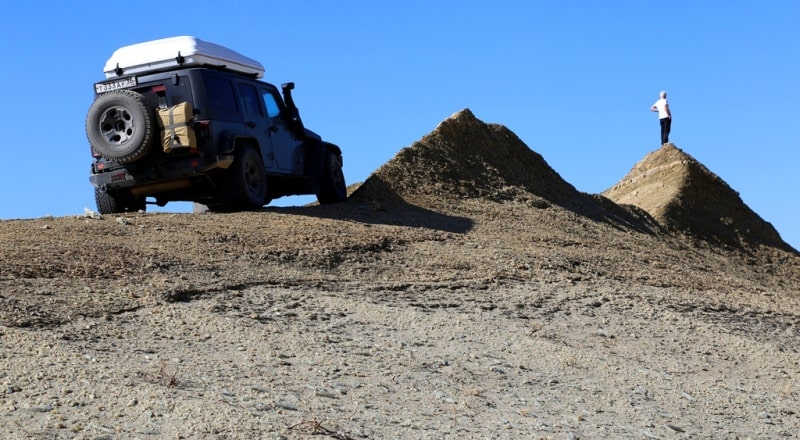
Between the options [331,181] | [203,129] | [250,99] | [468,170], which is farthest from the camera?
[468,170]

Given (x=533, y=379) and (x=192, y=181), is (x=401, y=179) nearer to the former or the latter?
(x=192, y=181)

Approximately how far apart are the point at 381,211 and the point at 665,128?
10056mm

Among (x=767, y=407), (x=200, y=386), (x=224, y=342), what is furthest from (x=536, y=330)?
(x=200, y=386)

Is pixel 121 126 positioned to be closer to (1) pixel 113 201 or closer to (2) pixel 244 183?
(1) pixel 113 201

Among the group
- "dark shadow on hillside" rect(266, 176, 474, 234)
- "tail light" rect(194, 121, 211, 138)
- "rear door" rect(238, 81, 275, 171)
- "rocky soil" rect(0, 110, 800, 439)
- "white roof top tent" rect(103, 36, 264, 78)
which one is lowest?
"rocky soil" rect(0, 110, 800, 439)

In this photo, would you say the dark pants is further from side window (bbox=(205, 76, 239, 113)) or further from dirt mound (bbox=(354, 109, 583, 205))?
side window (bbox=(205, 76, 239, 113))

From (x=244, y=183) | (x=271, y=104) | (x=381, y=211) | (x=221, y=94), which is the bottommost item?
(x=381, y=211)

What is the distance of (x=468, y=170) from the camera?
63.1 feet

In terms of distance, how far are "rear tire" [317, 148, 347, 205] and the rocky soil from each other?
393 mm

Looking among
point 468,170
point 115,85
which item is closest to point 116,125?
point 115,85

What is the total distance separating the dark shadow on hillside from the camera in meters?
15.8

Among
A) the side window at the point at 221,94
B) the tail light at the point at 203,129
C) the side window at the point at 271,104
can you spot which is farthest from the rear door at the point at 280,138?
the tail light at the point at 203,129

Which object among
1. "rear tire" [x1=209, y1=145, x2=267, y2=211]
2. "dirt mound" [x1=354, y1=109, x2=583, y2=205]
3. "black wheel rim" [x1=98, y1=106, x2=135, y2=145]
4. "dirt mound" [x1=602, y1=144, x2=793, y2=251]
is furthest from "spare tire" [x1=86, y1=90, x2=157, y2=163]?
"dirt mound" [x1=602, y1=144, x2=793, y2=251]

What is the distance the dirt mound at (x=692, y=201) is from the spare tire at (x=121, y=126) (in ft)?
32.5
